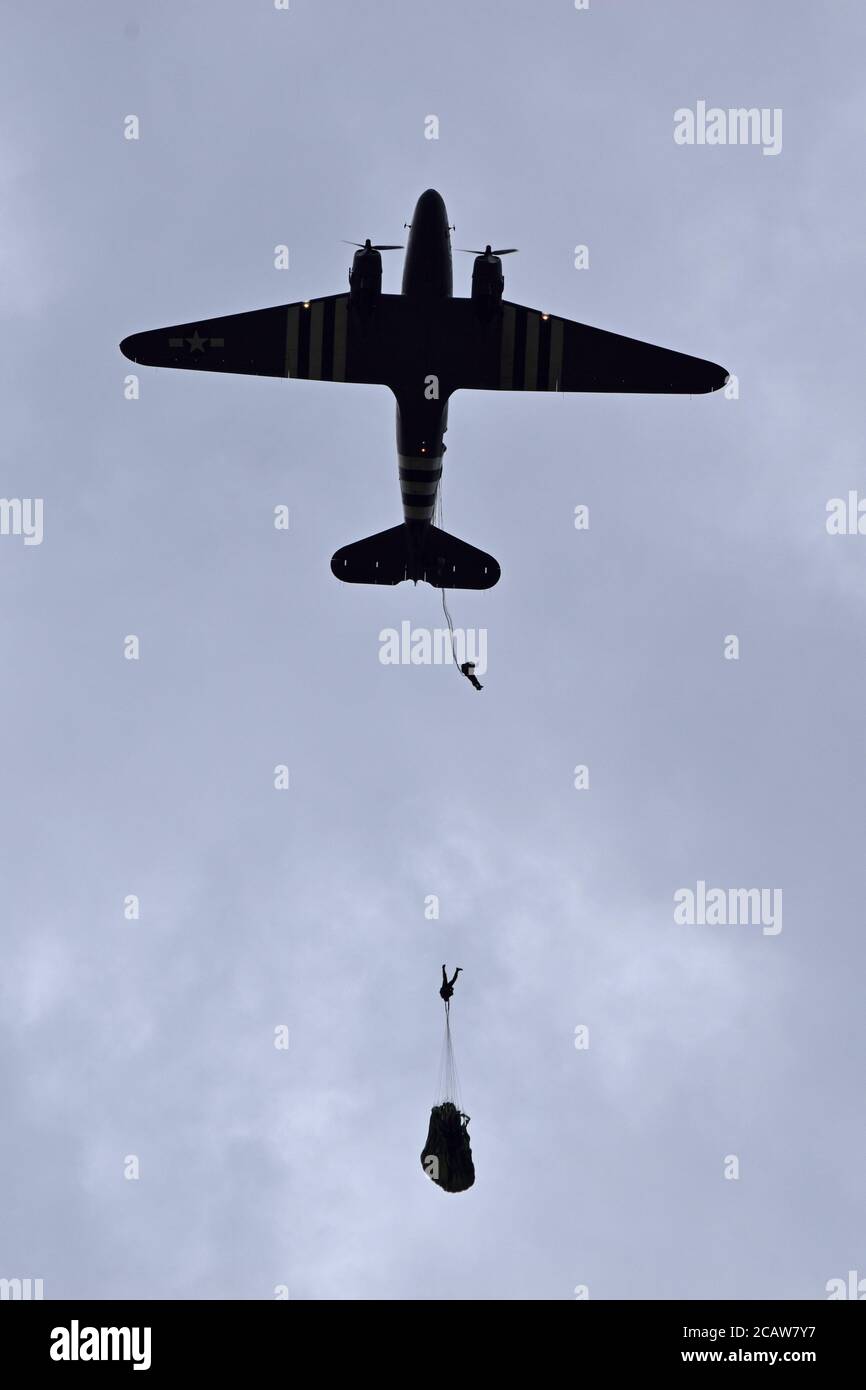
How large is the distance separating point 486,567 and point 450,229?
13.3 m

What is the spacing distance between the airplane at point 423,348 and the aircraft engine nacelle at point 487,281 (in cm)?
3

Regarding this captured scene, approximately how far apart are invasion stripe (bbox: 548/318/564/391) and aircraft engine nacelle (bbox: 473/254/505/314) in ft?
9.28

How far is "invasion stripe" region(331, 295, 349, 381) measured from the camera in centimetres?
4406

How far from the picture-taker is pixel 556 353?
45656 millimetres

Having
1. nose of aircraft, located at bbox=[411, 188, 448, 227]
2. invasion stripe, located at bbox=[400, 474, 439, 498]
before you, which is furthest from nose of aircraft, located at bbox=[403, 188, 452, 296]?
invasion stripe, located at bbox=[400, 474, 439, 498]

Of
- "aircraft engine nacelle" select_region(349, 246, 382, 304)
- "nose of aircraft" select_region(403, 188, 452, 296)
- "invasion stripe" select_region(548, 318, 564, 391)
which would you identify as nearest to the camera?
"nose of aircraft" select_region(403, 188, 452, 296)

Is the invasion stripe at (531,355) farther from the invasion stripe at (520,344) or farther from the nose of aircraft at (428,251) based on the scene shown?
the nose of aircraft at (428,251)

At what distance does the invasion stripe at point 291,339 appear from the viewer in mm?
45188

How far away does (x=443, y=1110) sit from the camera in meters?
41.3

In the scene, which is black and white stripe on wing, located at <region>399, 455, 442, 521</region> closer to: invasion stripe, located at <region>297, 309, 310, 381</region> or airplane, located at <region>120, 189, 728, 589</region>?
airplane, located at <region>120, 189, 728, 589</region>

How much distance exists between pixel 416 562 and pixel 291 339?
10.1m
